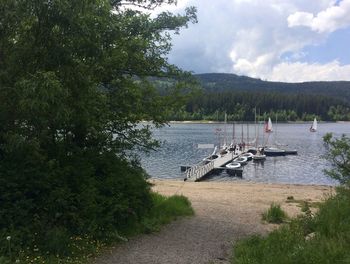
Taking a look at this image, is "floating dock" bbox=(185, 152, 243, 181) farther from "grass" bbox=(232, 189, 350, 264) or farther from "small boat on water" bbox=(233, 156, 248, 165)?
"grass" bbox=(232, 189, 350, 264)

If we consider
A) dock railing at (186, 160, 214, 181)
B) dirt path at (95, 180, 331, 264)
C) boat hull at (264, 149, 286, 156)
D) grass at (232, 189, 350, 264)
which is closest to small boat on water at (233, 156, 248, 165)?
dock railing at (186, 160, 214, 181)

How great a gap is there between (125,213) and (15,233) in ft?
8.83

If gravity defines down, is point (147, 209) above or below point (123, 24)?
below

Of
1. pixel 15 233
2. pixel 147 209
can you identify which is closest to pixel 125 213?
pixel 147 209

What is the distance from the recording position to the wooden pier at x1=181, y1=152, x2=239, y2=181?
149ft

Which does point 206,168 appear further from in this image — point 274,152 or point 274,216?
point 274,216

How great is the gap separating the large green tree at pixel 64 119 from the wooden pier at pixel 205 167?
3314cm

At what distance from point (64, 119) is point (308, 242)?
4726 mm

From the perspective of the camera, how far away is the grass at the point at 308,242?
710cm

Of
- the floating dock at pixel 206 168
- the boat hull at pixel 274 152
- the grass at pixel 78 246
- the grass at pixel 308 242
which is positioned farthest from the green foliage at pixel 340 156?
the boat hull at pixel 274 152

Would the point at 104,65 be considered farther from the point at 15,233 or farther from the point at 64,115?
the point at 15,233

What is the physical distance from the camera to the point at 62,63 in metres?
8.73

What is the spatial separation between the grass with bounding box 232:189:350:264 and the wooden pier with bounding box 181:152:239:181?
33.7 m

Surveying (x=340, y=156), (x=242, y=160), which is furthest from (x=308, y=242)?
(x=242, y=160)
